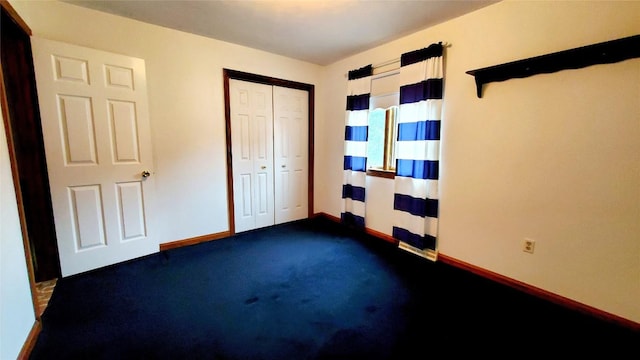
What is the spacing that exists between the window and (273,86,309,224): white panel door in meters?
1.03

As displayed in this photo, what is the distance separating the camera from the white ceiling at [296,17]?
2.12 m

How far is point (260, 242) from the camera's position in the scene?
3084 millimetres

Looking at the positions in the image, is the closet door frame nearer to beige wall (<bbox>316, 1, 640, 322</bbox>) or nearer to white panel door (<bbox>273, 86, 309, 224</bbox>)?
white panel door (<bbox>273, 86, 309, 224</bbox>)

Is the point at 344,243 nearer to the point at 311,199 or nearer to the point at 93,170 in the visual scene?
the point at 311,199

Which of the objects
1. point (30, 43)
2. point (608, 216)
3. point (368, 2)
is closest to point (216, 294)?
point (30, 43)

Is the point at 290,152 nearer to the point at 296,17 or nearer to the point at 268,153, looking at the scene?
the point at 268,153

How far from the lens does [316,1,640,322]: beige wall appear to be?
1634 millimetres

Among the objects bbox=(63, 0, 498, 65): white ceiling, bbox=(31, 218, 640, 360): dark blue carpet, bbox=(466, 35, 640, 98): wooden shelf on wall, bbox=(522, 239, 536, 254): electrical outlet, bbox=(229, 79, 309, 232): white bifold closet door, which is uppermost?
bbox=(63, 0, 498, 65): white ceiling

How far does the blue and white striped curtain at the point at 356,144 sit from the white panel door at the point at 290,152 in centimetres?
71

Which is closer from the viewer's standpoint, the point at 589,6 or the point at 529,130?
the point at 589,6

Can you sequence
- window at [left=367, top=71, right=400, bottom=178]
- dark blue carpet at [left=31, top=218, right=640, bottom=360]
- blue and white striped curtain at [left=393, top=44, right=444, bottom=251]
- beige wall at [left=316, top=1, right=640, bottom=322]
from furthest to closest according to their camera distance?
window at [left=367, top=71, right=400, bottom=178]
blue and white striped curtain at [left=393, top=44, right=444, bottom=251]
beige wall at [left=316, top=1, right=640, bottom=322]
dark blue carpet at [left=31, top=218, right=640, bottom=360]

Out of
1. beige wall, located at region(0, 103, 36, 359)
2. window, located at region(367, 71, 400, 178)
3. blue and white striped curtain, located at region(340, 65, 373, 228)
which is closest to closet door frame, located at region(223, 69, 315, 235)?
blue and white striped curtain, located at region(340, 65, 373, 228)

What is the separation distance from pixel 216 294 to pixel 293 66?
2.92 meters

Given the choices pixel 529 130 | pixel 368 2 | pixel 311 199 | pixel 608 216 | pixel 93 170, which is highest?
pixel 368 2
